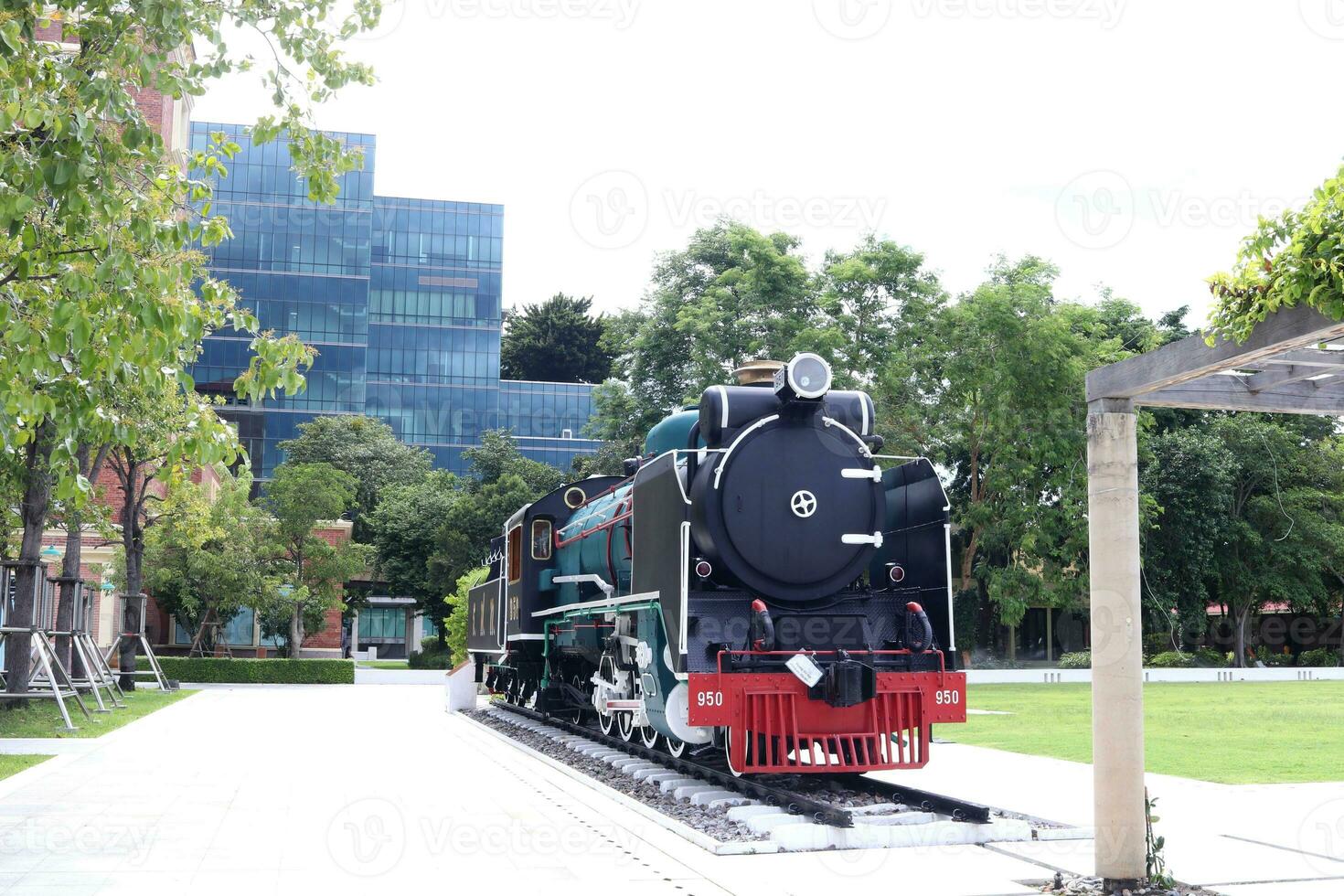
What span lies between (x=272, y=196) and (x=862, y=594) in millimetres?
69643

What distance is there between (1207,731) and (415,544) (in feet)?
111

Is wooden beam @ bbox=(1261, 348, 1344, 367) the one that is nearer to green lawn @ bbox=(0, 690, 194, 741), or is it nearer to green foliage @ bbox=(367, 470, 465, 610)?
green lawn @ bbox=(0, 690, 194, 741)

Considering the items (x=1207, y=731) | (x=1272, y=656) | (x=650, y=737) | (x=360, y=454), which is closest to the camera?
(x=650, y=737)

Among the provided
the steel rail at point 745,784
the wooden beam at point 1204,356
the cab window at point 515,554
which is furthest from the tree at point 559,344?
the wooden beam at point 1204,356

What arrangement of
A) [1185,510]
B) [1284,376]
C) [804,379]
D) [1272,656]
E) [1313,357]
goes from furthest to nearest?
[1272,656] → [1185,510] → [804,379] → [1284,376] → [1313,357]

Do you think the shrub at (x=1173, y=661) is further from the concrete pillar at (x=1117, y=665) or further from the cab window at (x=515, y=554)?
the concrete pillar at (x=1117, y=665)

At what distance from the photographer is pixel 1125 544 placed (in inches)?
250

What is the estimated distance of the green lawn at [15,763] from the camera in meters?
11.4

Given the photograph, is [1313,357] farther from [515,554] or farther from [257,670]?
[257,670]

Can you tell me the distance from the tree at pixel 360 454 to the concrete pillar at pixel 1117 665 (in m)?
55.5

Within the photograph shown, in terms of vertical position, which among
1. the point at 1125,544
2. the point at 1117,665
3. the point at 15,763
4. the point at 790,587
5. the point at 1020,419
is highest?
the point at 1020,419

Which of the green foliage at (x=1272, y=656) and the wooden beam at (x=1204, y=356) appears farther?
the green foliage at (x=1272, y=656)

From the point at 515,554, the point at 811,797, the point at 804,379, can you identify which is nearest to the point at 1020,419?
the point at 515,554

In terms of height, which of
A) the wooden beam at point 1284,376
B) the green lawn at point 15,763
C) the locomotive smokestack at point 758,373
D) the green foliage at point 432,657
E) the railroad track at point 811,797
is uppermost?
the locomotive smokestack at point 758,373
